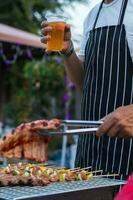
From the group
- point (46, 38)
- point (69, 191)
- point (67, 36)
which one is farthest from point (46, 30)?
point (69, 191)

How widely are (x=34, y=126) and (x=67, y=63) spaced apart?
65 centimetres

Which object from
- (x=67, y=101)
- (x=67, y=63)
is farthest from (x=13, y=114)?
(x=67, y=63)

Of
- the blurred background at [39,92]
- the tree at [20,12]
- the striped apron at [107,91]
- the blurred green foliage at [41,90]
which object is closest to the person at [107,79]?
the striped apron at [107,91]

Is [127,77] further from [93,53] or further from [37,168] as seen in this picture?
[37,168]

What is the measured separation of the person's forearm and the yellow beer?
0.60 feet

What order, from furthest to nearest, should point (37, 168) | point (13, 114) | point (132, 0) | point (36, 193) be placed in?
point (13, 114) < point (132, 0) < point (37, 168) < point (36, 193)

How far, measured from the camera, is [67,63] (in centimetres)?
282

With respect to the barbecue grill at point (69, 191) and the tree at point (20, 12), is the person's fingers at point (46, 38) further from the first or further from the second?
the tree at point (20, 12)

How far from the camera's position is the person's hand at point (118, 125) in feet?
6.57

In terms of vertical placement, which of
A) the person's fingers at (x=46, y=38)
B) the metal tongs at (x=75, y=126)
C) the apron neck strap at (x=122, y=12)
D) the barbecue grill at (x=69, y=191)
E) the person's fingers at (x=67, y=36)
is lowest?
the barbecue grill at (x=69, y=191)

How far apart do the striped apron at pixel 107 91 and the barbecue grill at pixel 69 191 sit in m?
0.25

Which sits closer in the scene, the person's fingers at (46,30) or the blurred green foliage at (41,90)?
the person's fingers at (46,30)

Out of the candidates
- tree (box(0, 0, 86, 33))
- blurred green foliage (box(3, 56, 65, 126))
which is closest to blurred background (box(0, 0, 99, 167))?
blurred green foliage (box(3, 56, 65, 126))

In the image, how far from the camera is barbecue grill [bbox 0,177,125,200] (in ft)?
6.22
